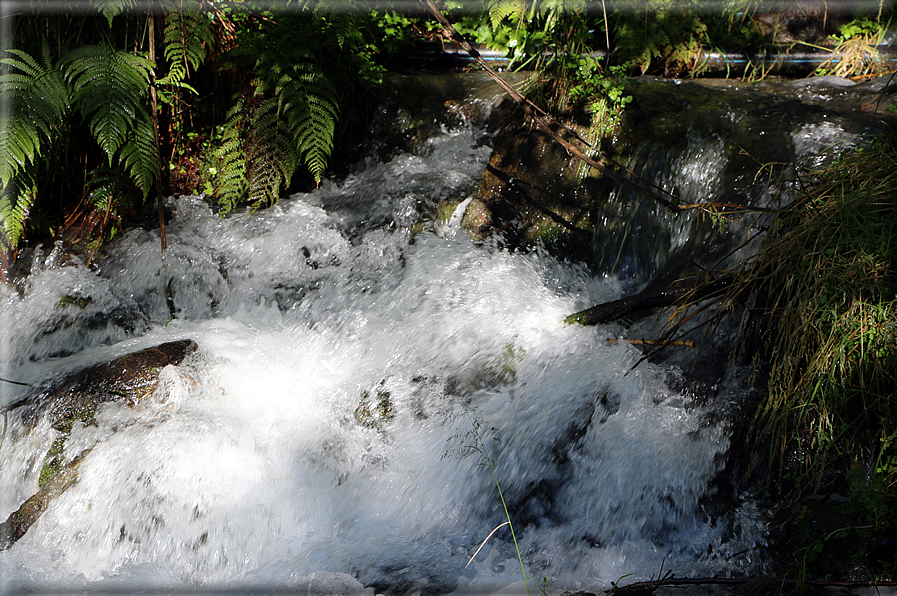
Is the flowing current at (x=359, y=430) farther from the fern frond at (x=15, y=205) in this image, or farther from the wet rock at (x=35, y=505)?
the fern frond at (x=15, y=205)

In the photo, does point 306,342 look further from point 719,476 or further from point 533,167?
point 719,476

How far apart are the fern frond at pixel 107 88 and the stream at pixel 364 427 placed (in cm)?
72

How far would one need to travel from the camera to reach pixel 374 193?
3963mm

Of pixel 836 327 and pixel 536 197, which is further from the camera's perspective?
pixel 536 197

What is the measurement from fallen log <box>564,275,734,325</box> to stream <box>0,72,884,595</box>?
9 centimetres

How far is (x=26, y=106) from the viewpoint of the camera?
3188 millimetres

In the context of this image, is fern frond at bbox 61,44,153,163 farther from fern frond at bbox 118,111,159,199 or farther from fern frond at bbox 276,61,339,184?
fern frond at bbox 276,61,339,184

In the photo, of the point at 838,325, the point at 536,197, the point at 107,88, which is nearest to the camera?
the point at 838,325

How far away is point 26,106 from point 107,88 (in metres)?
0.41

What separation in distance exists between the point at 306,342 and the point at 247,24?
7.73 feet

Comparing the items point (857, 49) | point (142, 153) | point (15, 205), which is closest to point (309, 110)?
point (142, 153)

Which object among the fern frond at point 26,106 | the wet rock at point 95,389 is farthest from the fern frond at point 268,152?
the wet rock at point 95,389

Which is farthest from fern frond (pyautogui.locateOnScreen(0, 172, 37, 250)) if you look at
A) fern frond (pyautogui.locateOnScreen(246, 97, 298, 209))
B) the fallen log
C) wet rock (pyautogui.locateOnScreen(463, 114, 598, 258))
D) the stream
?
the fallen log

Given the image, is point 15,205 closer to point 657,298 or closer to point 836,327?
point 657,298
